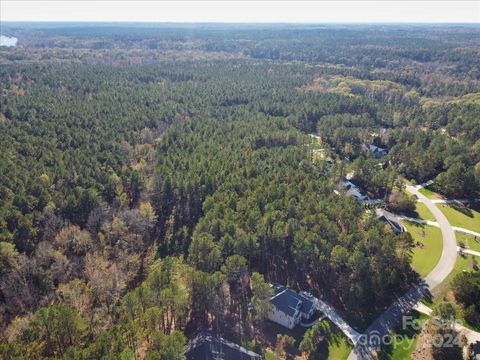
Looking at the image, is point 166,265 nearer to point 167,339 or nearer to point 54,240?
point 167,339

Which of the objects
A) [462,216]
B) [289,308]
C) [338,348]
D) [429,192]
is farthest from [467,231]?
[289,308]

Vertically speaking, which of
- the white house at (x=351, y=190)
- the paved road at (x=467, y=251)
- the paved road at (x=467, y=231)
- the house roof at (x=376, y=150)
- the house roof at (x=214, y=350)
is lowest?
the paved road at (x=467, y=231)

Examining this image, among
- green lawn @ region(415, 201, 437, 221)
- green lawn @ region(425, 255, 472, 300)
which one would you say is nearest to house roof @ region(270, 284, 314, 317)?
green lawn @ region(425, 255, 472, 300)

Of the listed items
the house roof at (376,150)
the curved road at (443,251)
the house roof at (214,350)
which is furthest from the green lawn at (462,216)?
the house roof at (214,350)

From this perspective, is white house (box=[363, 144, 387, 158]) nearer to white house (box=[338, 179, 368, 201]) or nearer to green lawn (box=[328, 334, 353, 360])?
white house (box=[338, 179, 368, 201])

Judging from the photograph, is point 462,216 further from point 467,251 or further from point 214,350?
point 214,350

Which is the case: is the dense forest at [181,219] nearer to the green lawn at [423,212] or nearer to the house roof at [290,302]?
the house roof at [290,302]
